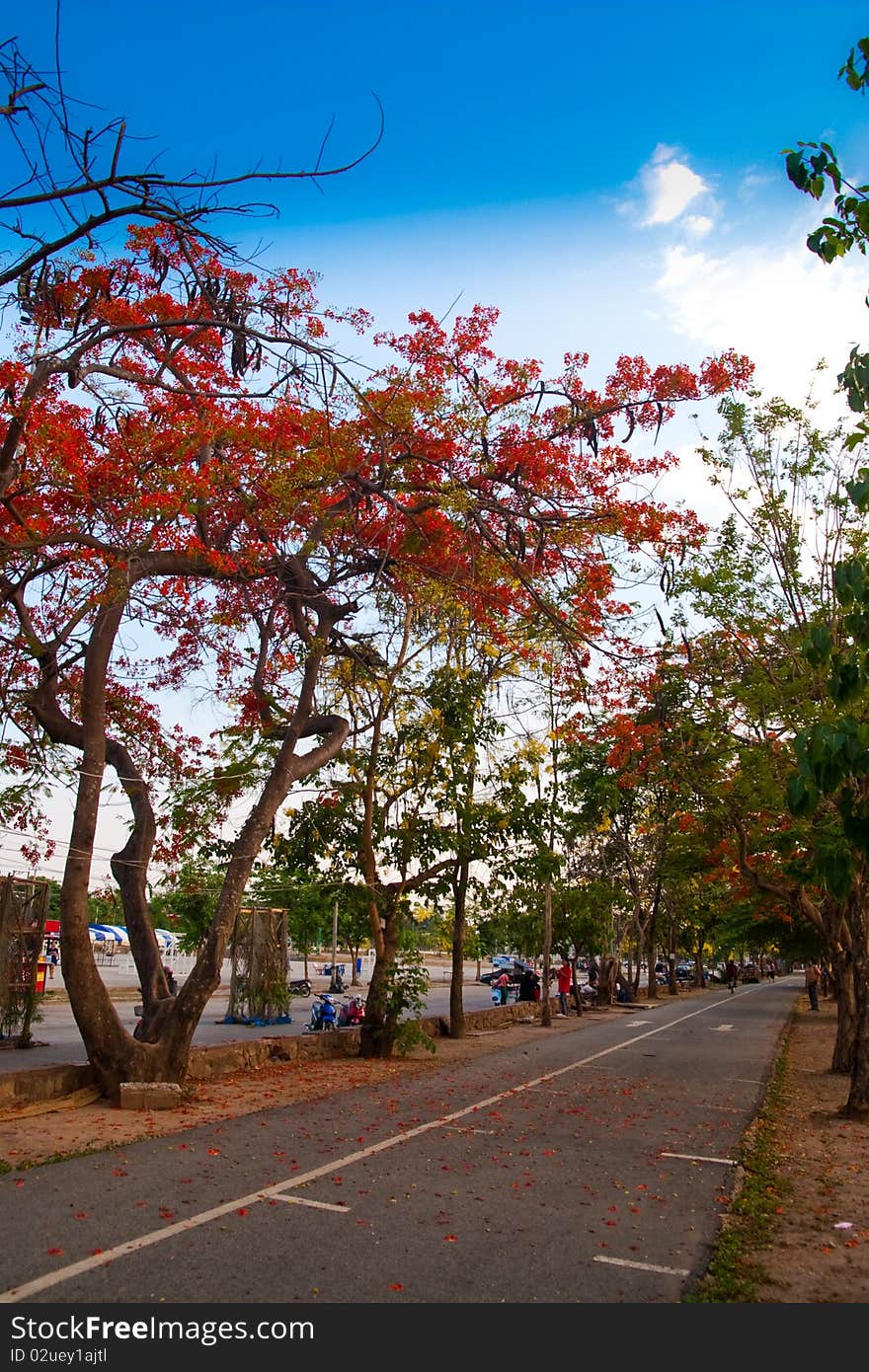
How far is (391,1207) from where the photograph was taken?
6.18 meters

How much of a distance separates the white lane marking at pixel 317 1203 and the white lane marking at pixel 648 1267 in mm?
1717

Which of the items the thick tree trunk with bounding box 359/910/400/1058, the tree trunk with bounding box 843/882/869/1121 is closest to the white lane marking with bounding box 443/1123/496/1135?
the tree trunk with bounding box 843/882/869/1121

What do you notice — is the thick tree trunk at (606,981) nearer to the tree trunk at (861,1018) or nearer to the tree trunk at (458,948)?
the tree trunk at (458,948)

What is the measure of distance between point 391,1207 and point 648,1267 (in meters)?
1.81

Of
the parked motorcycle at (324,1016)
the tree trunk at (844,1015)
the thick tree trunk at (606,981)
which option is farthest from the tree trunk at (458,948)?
the thick tree trunk at (606,981)

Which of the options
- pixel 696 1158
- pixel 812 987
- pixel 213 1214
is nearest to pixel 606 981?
pixel 812 987

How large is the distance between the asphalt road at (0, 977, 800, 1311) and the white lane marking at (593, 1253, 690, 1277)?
2 centimetres

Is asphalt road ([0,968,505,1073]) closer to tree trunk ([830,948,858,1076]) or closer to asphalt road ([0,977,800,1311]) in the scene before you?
asphalt road ([0,977,800,1311])

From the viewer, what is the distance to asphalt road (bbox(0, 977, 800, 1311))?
463 cm

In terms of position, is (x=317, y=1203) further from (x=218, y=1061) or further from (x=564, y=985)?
(x=564, y=985)

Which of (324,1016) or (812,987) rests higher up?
(324,1016)

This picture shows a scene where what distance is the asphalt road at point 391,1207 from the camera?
4.63 metres

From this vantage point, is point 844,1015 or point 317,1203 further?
point 844,1015
